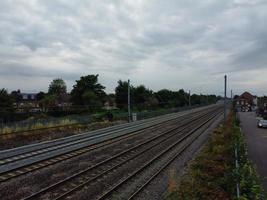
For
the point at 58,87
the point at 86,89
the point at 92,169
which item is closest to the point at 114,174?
the point at 92,169

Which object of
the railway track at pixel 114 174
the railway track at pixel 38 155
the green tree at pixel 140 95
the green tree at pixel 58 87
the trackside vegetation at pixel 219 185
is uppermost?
the green tree at pixel 58 87

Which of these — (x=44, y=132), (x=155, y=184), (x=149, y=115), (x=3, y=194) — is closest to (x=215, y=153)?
(x=155, y=184)

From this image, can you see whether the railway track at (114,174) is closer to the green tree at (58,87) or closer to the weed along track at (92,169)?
the weed along track at (92,169)

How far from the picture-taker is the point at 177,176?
14.9m

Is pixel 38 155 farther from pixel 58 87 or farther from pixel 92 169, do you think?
pixel 58 87

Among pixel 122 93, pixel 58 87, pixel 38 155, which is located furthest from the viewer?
pixel 58 87

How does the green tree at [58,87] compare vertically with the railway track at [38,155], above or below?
above

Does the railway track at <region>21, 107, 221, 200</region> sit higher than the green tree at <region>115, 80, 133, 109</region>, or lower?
lower

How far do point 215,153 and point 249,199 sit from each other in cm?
930

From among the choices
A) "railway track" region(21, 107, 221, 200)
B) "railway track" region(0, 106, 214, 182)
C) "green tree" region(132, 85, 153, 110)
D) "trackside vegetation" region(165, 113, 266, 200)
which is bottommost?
"railway track" region(21, 107, 221, 200)

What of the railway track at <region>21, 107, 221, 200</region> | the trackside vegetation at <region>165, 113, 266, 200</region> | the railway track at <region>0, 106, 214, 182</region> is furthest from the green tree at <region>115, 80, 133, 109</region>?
the trackside vegetation at <region>165, 113, 266, 200</region>

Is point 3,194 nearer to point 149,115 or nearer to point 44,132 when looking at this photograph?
point 44,132

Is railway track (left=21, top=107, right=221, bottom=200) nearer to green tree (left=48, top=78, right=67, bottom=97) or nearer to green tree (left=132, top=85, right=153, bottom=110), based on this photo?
green tree (left=132, top=85, right=153, bottom=110)

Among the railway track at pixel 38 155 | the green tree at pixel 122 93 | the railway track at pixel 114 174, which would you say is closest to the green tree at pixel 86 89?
the green tree at pixel 122 93
